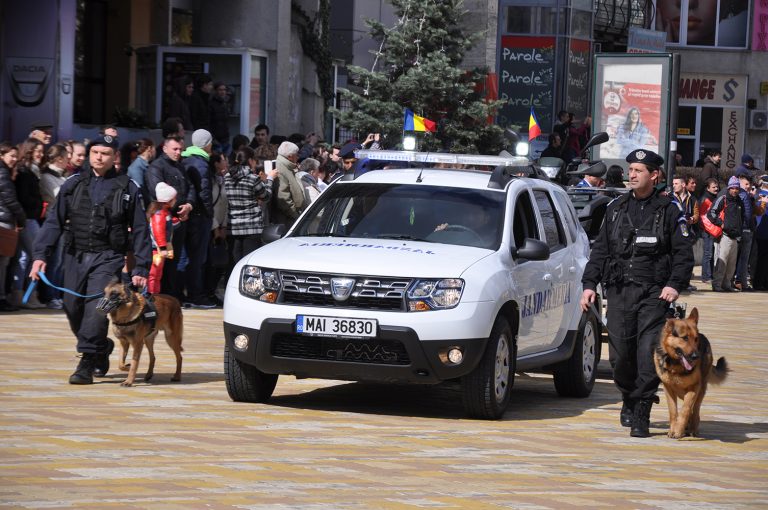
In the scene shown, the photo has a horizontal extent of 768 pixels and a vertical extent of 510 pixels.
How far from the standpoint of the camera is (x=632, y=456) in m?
9.62

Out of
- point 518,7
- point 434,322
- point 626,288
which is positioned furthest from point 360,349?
point 518,7

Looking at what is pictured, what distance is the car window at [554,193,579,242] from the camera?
13.2 m

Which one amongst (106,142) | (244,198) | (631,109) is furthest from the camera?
(631,109)

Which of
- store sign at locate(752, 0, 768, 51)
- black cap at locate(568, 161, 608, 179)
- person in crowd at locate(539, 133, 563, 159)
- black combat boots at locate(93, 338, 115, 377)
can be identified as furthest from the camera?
store sign at locate(752, 0, 768, 51)

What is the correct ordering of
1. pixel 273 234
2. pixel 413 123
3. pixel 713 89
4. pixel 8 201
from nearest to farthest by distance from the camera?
pixel 273 234 → pixel 8 201 → pixel 413 123 → pixel 713 89

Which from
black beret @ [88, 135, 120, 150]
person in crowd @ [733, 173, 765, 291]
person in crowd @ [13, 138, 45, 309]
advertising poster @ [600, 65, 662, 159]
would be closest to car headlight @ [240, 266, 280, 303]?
black beret @ [88, 135, 120, 150]

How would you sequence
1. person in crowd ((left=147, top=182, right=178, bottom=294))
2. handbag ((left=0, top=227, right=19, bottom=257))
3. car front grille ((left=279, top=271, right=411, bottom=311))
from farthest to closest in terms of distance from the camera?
1. person in crowd ((left=147, top=182, right=178, bottom=294))
2. handbag ((left=0, top=227, right=19, bottom=257))
3. car front grille ((left=279, top=271, right=411, bottom=311))

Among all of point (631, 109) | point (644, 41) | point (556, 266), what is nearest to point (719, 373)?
point (556, 266)

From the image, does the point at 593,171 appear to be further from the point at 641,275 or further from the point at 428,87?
the point at 428,87

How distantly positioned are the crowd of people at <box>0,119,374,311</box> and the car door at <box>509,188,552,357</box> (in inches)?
220

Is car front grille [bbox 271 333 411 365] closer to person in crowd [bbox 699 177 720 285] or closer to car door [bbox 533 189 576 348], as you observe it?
car door [bbox 533 189 576 348]

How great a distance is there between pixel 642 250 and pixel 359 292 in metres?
1.96

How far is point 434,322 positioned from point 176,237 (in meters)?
8.46

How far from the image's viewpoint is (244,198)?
62.9ft
